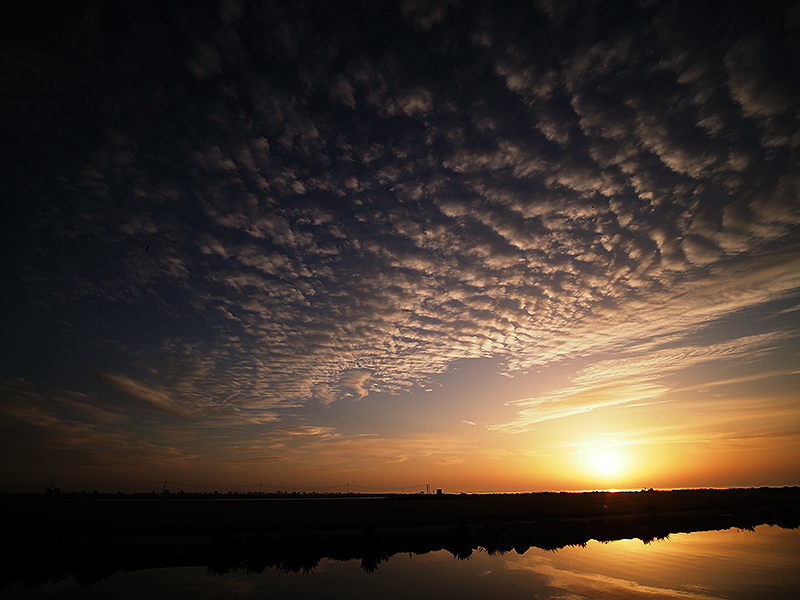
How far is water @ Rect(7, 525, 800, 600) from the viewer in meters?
21.1

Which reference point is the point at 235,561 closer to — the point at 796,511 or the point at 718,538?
the point at 718,538

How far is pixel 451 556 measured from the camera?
1257 inches

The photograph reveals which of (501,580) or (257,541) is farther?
(257,541)

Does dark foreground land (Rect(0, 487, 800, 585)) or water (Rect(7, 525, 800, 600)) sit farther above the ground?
dark foreground land (Rect(0, 487, 800, 585))

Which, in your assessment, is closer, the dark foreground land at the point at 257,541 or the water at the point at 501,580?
the water at the point at 501,580

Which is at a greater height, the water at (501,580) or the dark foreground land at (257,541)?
the dark foreground land at (257,541)

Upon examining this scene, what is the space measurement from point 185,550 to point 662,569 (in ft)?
123

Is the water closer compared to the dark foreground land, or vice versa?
the water

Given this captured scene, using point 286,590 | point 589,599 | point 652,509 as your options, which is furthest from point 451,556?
point 652,509

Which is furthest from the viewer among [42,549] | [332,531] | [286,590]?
[332,531]

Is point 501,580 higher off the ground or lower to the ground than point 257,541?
lower

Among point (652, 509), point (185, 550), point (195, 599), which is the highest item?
point (652, 509)

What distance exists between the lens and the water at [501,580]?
21.1 meters

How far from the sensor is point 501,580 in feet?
80.0
